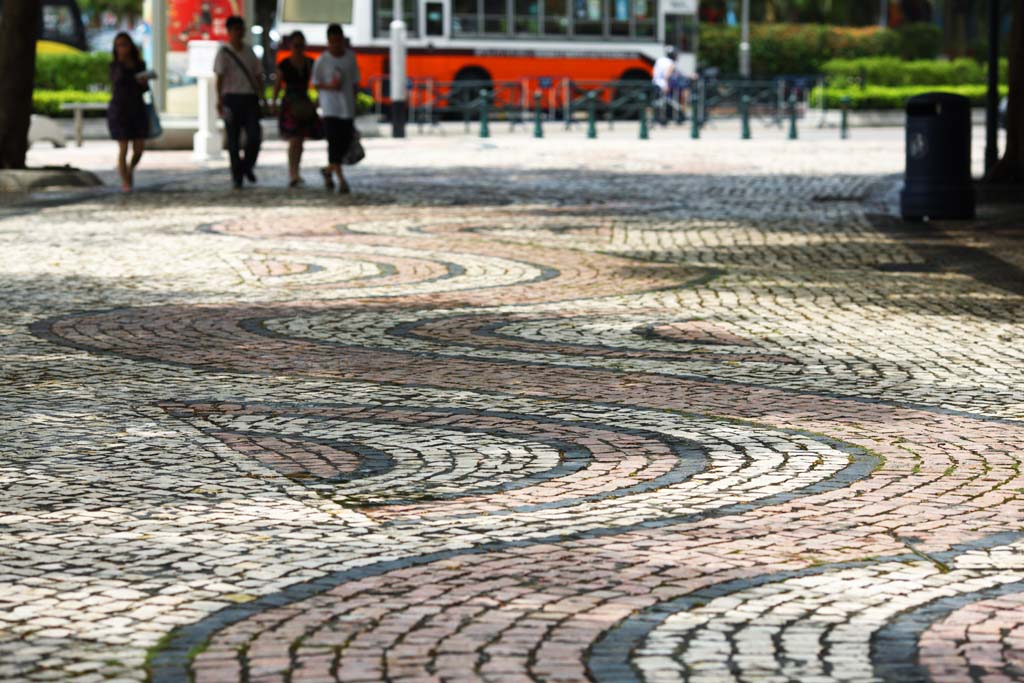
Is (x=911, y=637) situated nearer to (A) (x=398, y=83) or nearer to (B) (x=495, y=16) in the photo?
(A) (x=398, y=83)

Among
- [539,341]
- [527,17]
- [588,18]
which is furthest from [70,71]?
[539,341]

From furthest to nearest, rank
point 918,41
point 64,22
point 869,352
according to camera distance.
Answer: point 918,41, point 64,22, point 869,352

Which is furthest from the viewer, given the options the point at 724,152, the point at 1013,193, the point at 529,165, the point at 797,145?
the point at 797,145

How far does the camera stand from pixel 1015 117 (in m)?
19.1

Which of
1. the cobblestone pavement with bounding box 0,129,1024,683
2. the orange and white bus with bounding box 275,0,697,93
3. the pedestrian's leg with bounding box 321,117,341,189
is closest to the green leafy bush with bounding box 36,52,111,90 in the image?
the orange and white bus with bounding box 275,0,697,93

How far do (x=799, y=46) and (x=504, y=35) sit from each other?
74.1 ft

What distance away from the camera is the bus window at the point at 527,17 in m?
42.5

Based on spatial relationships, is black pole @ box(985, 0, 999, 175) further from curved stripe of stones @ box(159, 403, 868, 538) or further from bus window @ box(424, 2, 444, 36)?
bus window @ box(424, 2, 444, 36)

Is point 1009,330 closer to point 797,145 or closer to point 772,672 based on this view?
point 772,672

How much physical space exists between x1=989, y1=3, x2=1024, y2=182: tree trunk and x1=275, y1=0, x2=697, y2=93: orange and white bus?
881 inches

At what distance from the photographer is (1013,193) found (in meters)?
18.9

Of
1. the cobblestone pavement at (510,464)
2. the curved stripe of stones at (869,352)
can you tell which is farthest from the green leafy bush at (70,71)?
the curved stripe of stones at (869,352)

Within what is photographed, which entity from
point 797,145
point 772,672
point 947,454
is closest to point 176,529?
point 772,672

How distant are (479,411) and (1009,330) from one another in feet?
12.5
